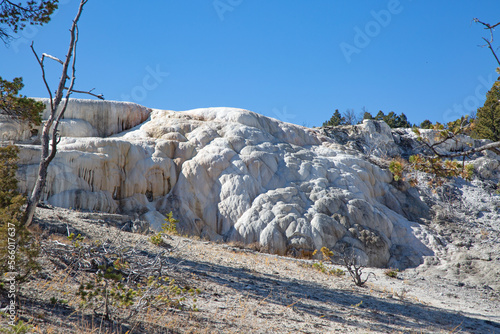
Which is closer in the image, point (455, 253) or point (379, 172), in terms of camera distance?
point (455, 253)

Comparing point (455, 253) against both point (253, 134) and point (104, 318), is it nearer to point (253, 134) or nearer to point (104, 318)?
point (253, 134)

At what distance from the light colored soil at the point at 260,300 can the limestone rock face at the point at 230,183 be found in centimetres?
486

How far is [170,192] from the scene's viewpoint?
1884 cm

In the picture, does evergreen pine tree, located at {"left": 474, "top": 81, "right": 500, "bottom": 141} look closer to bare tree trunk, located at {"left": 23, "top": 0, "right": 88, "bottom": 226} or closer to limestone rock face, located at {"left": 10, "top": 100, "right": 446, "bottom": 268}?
limestone rock face, located at {"left": 10, "top": 100, "right": 446, "bottom": 268}

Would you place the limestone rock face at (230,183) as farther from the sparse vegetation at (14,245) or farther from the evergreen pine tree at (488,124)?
the evergreen pine tree at (488,124)

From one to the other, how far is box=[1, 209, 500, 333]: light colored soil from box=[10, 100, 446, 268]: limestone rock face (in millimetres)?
4862

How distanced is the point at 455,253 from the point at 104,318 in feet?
61.7

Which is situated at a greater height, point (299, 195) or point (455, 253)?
point (299, 195)

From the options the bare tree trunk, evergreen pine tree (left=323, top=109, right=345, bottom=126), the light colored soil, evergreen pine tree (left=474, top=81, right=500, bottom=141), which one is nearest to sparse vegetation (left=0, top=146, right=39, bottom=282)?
the light colored soil

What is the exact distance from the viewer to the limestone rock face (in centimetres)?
1692

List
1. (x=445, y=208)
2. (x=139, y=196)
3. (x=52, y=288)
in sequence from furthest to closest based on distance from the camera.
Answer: (x=445, y=208), (x=139, y=196), (x=52, y=288)

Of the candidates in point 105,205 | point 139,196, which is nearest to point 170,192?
point 139,196

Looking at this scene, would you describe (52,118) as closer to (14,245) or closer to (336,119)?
(14,245)

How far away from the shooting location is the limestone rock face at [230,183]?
16922 millimetres
